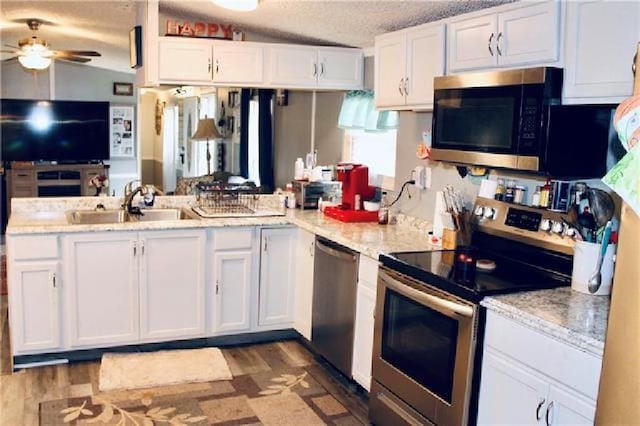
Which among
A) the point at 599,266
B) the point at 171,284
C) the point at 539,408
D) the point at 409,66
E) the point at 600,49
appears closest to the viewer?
the point at 539,408

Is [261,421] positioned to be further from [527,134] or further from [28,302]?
[527,134]

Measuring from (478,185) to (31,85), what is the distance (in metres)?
6.73

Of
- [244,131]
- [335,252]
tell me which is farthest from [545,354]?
[244,131]

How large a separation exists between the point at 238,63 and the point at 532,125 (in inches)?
88.0

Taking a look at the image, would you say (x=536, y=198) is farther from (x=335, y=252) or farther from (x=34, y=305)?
(x=34, y=305)

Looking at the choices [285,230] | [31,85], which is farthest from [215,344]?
[31,85]

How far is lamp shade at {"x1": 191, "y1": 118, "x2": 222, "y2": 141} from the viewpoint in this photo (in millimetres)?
5741

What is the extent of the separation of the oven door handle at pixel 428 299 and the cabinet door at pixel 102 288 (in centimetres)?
167

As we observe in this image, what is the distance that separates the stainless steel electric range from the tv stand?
5.91 m

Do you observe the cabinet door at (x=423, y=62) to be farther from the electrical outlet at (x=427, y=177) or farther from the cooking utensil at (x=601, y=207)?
the cooking utensil at (x=601, y=207)

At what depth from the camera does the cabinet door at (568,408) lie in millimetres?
1947

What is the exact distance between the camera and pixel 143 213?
4.22 metres

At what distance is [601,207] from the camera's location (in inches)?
99.4

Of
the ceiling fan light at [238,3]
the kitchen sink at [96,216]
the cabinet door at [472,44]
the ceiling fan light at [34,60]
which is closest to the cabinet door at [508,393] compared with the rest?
the cabinet door at [472,44]
